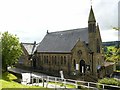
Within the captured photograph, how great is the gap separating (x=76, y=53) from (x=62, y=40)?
8.68 meters

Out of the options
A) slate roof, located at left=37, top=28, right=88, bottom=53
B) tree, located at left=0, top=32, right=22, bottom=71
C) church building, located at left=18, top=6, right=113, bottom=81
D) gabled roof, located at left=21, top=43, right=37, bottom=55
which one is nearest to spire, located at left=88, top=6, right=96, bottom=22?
church building, located at left=18, top=6, right=113, bottom=81

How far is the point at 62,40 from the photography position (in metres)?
59.2

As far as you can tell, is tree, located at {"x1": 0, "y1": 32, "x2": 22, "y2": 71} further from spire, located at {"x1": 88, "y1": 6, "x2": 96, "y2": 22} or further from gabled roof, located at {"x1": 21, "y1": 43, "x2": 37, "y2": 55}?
gabled roof, located at {"x1": 21, "y1": 43, "x2": 37, "y2": 55}

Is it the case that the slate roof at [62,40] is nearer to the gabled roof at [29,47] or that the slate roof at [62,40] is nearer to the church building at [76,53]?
the church building at [76,53]

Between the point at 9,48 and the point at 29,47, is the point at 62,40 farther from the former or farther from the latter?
the point at 9,48

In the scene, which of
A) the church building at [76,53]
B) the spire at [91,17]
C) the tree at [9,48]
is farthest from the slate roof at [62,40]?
the tree at [9,48]

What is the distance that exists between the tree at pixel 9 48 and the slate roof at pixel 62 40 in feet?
45.2

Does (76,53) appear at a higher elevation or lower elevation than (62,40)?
lower

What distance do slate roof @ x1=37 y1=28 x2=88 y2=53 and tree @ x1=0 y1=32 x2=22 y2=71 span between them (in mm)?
13768

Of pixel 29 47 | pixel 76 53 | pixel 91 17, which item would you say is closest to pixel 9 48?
pixel 76 53

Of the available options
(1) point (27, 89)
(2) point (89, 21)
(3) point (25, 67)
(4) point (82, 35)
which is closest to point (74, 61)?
(4) point (82, 35)

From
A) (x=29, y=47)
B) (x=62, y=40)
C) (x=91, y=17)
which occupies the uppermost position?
(x=91, y=17)

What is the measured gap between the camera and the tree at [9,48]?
4509 cm

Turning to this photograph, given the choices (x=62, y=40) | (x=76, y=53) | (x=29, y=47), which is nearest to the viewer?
(x=76, y=53)
